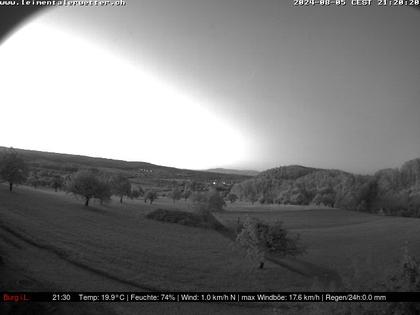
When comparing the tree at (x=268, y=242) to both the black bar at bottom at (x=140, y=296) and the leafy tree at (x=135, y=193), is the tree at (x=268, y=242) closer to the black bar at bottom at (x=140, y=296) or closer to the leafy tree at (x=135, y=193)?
the black bar at bottom at (x=140, y=296)

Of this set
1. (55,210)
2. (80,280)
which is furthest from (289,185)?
(80,280)

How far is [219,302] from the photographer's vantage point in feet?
55.5

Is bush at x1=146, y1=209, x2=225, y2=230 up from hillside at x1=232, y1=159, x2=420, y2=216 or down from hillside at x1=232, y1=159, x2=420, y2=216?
down

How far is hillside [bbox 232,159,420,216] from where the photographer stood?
6106cm

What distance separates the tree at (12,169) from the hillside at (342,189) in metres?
45.4

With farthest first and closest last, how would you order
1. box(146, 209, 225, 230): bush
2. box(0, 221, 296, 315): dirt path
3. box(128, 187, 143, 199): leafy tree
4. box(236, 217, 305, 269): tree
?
box(128, 187, 143, 199): leafy tree
box(146, 209, 225, 230): bush
box(236, 217, 305, 269): tree
box(0, 221, 296, 315): dirt path

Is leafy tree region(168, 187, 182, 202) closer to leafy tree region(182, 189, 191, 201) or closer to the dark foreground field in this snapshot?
leafy tree region(182, 189, 191, 201)

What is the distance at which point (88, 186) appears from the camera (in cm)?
3897

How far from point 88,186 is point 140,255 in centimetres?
2012

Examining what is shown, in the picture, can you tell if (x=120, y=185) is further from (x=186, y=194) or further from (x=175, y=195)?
(x=186, y=194)

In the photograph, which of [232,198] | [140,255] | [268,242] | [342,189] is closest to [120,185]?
[232,198]

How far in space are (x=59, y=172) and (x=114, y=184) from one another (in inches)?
417

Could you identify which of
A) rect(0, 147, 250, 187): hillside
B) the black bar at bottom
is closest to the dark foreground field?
the black bar at bottom

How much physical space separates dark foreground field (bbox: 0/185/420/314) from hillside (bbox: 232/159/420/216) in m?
23.3
